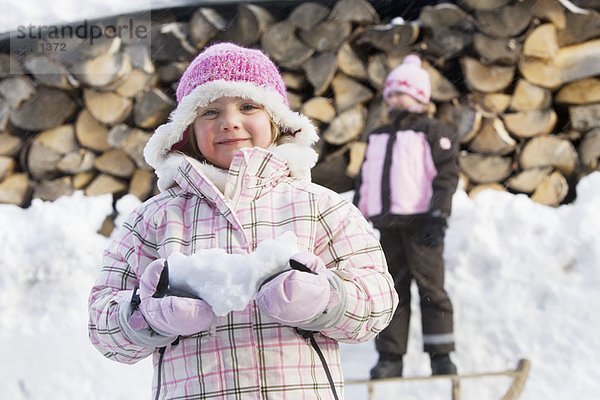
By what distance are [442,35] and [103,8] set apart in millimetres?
2222

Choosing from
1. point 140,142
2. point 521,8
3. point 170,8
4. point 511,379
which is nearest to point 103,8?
point 170,8

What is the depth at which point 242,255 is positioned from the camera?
1469mm

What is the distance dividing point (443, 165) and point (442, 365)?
976 millimetres

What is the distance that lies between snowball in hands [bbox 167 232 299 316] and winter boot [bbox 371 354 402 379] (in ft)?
9.03

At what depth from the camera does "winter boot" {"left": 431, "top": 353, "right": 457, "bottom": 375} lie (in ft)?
13.2

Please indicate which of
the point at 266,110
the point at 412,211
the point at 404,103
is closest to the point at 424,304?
the point at 412,211

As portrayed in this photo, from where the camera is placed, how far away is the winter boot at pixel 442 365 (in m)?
4.02

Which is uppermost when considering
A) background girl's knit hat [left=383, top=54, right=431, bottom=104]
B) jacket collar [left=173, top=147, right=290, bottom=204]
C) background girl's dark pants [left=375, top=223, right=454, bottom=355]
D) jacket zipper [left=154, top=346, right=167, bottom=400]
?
background girl's knit hat [left=383, top=54, right=431, bottom=104]

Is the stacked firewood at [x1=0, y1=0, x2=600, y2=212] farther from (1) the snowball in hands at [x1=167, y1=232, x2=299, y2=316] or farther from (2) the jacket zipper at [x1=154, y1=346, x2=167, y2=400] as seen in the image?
(1) the snowball in hands at [x1=167, y1=232, x2=299, y2=316]

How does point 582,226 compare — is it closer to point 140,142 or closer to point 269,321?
point 140,142

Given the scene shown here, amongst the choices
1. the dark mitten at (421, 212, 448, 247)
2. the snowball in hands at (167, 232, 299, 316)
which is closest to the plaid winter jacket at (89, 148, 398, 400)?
the snowball in hands at (167, 232, 299, 316)

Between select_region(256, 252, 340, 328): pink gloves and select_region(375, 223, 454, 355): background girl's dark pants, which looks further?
select_region(375, 223, 454, 355): background girl's dark pants

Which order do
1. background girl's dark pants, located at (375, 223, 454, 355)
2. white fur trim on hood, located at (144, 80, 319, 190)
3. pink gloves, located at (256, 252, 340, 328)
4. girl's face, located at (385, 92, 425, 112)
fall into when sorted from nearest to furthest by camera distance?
pink gloves, located at (256, 252, 340, 328)
white fur trim on hood, located at (144, 80, 319, 190)
background girl's dark pants, located at (375, 223, 454, 355)
girl's face, located at (385, 92, 425, 112)

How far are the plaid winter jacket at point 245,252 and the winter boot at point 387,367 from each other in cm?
251
